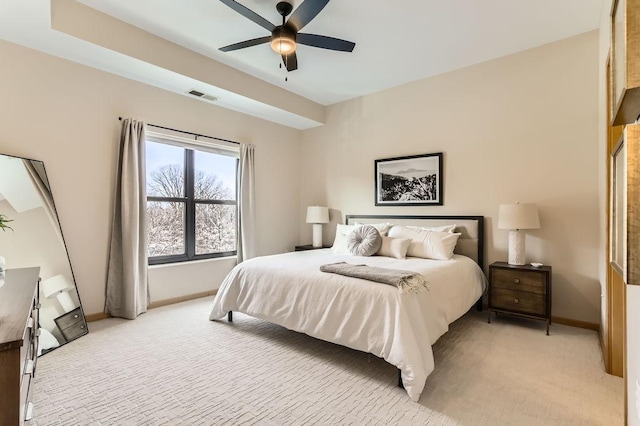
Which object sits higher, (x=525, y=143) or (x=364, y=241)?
(x=525, y=143)

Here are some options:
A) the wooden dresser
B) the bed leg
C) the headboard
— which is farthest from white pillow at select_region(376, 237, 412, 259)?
the wooden dresser

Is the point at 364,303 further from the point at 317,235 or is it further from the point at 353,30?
the point at 317,235

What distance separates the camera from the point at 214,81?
12.8 feet

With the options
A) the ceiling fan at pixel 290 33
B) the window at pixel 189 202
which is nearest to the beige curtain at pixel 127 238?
the window at pixel 189 202

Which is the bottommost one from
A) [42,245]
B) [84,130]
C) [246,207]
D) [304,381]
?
[304,381]

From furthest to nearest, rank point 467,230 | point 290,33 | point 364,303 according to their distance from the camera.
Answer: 1. point 467,230
2. point 290,33
3. point 364,303

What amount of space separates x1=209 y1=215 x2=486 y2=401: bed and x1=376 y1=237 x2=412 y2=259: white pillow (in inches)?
3.9

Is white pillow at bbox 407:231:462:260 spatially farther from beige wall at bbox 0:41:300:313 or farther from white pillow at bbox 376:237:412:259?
beige wall at bbox 0:41:300:313

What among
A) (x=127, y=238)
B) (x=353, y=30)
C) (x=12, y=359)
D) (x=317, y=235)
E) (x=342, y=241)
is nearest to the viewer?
(x=12, y=359)

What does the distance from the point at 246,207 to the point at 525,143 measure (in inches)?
149

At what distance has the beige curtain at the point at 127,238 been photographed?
11.8 feet

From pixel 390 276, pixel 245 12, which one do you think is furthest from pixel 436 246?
pixel 245 12

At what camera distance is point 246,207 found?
16.0 ft

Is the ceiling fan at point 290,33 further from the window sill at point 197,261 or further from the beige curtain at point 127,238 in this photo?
the window sill at point 197,261
